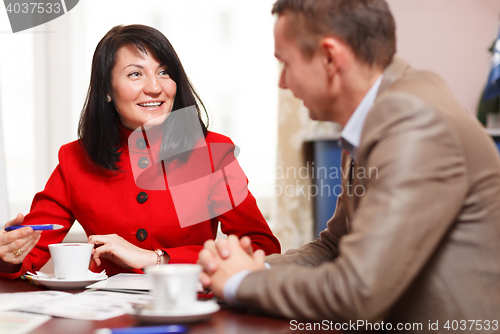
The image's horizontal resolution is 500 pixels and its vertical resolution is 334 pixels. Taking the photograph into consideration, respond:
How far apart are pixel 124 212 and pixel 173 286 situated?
796 millimetres

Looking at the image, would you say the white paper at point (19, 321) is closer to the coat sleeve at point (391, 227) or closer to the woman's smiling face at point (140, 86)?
the coat sleeve at point (391, 227)

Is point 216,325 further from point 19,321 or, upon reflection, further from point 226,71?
point 226,71

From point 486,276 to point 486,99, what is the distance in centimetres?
201

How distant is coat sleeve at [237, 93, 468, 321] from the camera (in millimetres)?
626

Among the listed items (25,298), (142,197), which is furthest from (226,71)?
(25,298)

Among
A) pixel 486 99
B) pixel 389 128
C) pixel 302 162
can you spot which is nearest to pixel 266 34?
pixel 302 162

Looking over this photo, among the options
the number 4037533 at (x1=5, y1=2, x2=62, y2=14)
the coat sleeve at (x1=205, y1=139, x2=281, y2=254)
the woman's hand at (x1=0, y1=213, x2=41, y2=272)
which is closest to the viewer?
the woman's hand at (x1=0, y1=213, x2=41, y2=272)

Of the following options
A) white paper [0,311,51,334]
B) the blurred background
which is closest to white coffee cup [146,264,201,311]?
white paper [0,311,51,334]

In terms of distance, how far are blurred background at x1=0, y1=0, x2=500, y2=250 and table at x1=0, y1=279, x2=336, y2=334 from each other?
2.03m

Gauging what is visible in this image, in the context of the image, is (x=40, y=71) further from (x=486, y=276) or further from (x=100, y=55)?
(x=486, y=276)

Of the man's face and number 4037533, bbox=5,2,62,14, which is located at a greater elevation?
number 4037533, bbox=5,2,62,14

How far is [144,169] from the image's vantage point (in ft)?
4.76

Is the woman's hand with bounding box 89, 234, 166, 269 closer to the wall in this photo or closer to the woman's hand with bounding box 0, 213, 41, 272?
the woman's hand with bounding box 0, 213, 41, 272

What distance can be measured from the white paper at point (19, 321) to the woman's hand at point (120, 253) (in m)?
0.42
